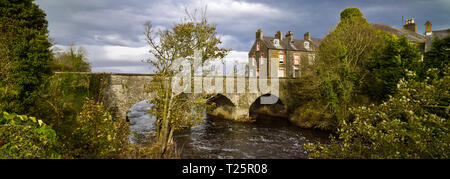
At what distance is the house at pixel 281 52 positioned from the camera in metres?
34.7

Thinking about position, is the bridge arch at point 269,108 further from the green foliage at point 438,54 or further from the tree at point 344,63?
the green foliage at point 438,54

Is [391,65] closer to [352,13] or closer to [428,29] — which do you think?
[352,13]

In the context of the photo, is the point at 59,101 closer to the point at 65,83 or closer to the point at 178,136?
the point at 65,83

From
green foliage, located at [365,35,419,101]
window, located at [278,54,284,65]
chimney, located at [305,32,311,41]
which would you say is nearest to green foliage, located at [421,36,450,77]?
green foliage, located at [365,35,419,101]

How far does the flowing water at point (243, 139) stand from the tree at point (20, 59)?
20.8 feet

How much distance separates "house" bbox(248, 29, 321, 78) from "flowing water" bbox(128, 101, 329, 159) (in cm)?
1472

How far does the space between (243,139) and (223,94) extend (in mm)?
7096

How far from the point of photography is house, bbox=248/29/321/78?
34.7m

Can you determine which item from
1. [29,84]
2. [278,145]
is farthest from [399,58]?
[29,84]

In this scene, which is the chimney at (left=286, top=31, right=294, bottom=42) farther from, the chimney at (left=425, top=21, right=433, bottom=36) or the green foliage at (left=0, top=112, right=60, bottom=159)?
the green foliage at (left=0, top=112, right=60, bottom=159)

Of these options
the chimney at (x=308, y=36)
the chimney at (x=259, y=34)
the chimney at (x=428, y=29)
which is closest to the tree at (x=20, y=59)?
the chimney at (x=259, y=34)

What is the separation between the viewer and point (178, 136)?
16.8m

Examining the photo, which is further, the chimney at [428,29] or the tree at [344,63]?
the chimney at [428,29]

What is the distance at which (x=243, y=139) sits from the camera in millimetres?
16547
